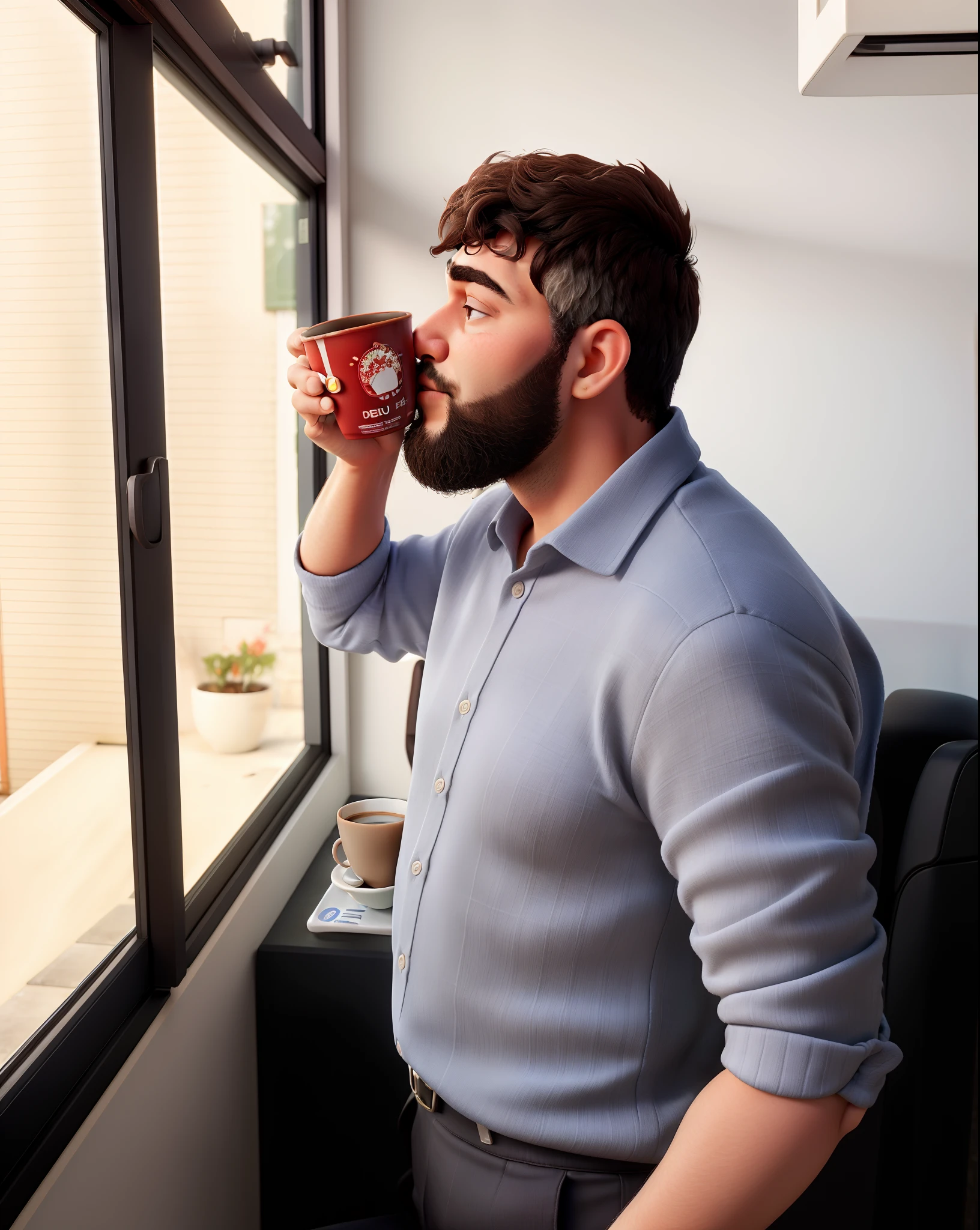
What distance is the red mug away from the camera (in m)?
0.82

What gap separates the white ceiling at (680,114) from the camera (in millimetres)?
1920

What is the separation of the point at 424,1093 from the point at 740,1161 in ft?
1.23

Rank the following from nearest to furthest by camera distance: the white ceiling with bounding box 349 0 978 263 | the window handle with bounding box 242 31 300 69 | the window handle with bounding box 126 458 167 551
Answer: the window handle with bounding box 126 458 167 551, the window handle with bounding box 242 31 300 69, the white ceiling with bounding box 349 0 978 263

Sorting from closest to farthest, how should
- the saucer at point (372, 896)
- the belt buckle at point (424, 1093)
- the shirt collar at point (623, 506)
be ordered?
the shirt collar at point (623, 506) → the belt buckle at point (424, 1093) → the saucer at point (372, 896)

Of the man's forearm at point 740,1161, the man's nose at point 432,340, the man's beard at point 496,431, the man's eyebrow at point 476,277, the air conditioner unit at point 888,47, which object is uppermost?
the air conditioner unit at point 888,47

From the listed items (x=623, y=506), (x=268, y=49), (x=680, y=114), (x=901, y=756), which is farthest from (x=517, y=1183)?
(x=680, y=114)

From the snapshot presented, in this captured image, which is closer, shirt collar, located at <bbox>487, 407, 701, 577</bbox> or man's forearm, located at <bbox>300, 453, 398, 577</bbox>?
shirt collar, located at <bbox>487, 407, 701, 577</bbox>

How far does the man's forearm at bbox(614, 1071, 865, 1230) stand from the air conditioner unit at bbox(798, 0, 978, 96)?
0.85 meters

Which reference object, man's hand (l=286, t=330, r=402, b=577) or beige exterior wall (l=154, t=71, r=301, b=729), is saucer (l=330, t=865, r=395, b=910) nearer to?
beige exterior wall (l=154, t=71, r=301, b=729)

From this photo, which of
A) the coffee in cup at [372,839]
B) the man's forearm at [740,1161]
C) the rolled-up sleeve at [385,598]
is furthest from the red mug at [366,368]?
the coffee in cup at [372,839]

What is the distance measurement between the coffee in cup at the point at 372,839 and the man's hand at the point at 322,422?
2.15 feet

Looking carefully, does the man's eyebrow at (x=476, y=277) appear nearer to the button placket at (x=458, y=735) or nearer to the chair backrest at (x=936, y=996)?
the button placket at (x=458, y=735)

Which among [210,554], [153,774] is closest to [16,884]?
[153,774]

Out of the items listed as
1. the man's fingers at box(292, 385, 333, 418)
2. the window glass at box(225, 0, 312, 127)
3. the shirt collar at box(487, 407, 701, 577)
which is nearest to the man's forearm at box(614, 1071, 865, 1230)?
the shirt collar at box(487, 407, 701, 577)
